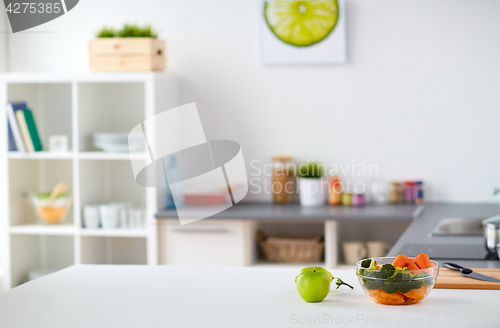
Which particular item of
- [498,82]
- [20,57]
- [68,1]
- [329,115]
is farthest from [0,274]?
[498,82]

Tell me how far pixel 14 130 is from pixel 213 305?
7.83ft

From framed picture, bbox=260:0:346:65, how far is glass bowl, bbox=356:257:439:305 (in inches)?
86.7

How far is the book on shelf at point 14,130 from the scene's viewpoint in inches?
128

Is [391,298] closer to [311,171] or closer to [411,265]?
[411,265]

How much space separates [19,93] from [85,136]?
51cm

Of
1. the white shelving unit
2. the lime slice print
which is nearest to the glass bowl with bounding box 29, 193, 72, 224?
the white shelving unit

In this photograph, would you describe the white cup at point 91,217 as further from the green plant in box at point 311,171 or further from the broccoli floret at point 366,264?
the broccoli floret at point 366,264

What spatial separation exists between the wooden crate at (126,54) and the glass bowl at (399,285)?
2229 millimetres

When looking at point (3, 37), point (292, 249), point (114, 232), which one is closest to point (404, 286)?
point (292, 249)

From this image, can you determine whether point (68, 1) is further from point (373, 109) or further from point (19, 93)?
point (373, 109)

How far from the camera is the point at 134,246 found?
11.9 ft

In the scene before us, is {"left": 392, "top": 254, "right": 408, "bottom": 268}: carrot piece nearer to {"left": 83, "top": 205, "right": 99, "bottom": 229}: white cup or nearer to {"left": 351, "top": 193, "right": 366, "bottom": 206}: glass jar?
{"left": 351, "top": 193, "right": 366, "bottom": 206}: glass jar

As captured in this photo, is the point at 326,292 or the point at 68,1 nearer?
the point at 326,292

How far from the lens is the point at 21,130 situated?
10.8 feet
